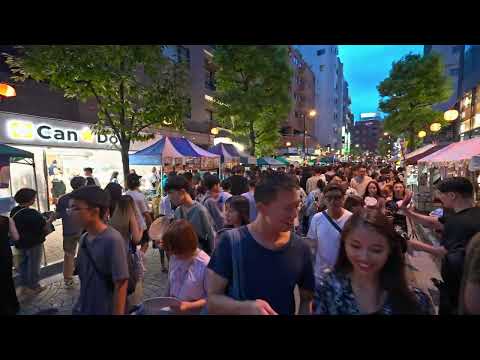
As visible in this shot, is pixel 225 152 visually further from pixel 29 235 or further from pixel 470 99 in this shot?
pixel 470 99

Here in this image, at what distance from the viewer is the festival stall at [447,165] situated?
6578 millimetres

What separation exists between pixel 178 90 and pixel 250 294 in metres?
8.20

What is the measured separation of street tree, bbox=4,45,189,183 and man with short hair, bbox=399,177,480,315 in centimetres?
722

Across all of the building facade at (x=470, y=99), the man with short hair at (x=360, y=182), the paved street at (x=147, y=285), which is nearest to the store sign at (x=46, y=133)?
the paved street at (x=147, y=285)

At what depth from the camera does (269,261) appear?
159 centimetres

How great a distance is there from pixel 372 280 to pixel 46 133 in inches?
493

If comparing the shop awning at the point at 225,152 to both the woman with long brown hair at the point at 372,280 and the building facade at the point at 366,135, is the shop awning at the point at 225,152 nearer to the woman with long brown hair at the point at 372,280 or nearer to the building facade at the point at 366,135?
the woman with long brown hair at the point at 372,280

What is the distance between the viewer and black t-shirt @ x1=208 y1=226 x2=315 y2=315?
1.56 meters

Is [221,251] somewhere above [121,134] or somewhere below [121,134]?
below

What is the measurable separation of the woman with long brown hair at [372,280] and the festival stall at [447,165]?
5610 mm
